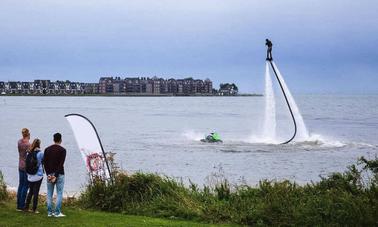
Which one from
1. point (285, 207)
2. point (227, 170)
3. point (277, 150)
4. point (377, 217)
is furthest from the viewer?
point (277, 150)

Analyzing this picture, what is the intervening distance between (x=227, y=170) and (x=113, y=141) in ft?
74.6

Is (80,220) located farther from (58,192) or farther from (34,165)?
(34,165)

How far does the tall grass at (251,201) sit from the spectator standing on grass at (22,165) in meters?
1.82

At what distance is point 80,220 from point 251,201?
4216mm

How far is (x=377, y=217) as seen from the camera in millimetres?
11047

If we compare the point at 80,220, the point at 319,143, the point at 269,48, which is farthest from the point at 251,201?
the point at 319,143

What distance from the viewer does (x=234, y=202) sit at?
13750mm

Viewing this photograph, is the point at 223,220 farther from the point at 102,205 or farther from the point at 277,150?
the point at 277,150

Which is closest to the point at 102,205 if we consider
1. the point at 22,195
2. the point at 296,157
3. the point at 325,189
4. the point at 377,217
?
the point at 22,195

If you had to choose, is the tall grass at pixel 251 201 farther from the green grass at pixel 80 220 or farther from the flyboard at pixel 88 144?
the green grass at pixel 80 220

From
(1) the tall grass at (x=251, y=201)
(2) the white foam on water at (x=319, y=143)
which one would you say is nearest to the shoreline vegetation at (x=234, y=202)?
(1) the tall grass at (x=251, y=201)

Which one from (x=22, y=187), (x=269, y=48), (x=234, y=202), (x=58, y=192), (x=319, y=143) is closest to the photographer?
(x=58, y=192)

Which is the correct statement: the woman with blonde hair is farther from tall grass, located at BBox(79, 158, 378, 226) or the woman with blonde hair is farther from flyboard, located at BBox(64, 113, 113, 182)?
flyboard, located at BBox(64, 113, 113, 182)

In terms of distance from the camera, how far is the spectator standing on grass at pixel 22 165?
40.7 ft
